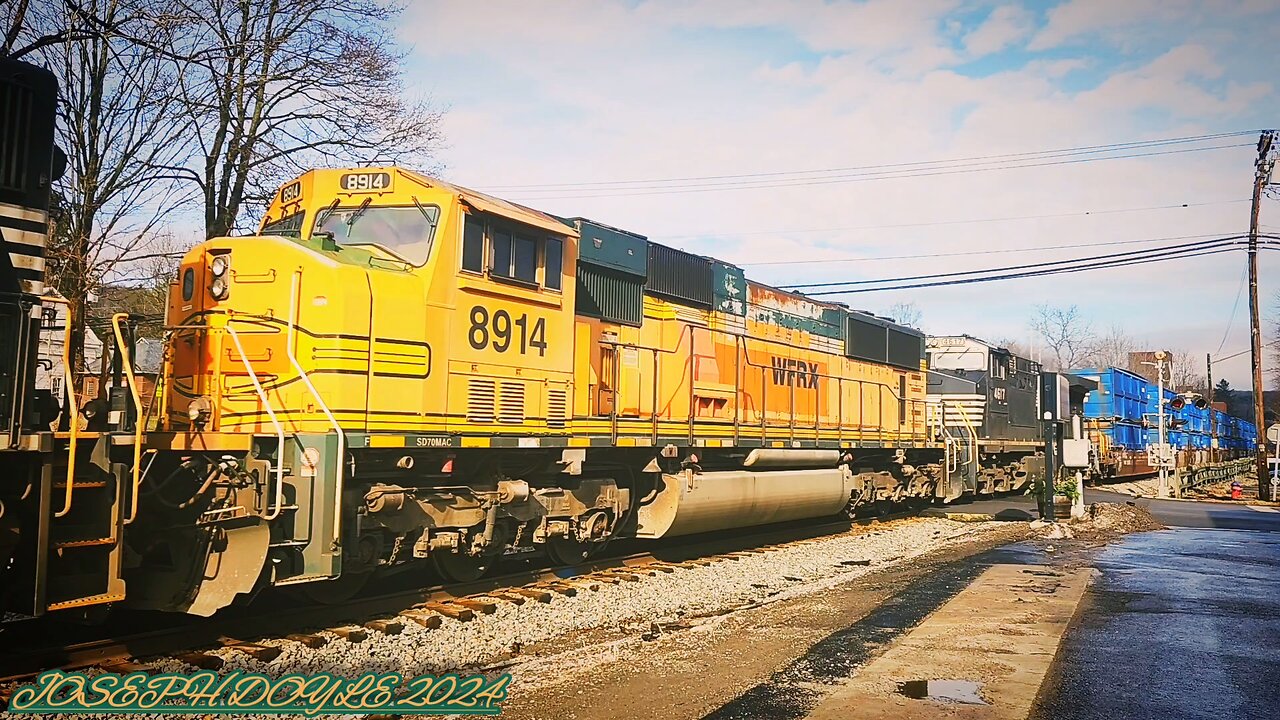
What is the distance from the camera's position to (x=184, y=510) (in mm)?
7262

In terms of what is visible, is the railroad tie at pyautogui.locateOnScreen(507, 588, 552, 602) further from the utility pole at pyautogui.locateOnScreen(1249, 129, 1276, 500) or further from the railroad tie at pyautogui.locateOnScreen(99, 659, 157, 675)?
the utility pole at pyautogui.locateOnScreen(1249, 129, 1276, 500)

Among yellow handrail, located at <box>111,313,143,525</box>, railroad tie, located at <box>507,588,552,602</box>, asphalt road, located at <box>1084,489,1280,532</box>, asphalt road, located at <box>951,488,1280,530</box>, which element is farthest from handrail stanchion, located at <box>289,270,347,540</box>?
asphalt road, located at <box>1084,489,1280,532</box>

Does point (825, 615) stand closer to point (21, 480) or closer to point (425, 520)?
point (425, 520)

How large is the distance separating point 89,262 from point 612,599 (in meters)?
10.5

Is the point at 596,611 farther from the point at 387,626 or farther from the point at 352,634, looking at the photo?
the point at 352,634

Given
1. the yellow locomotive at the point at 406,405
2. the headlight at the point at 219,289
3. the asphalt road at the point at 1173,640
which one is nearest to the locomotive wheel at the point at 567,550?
the yellow locomotive at the point at 406,405

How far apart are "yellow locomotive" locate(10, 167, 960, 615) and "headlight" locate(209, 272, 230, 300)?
2 centimetres

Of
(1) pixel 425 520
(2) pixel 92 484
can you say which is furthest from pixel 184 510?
(1) pixel 425 520

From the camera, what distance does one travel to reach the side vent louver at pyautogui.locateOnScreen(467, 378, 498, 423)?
9.36 m

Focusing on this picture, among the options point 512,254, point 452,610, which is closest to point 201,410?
point 452,610

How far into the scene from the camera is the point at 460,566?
33.8ft

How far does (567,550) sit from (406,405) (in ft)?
12.2

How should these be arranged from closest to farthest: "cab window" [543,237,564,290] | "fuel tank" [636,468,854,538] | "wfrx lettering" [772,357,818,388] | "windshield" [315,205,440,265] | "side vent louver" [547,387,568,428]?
"windshield" [315,205,440,265]
"cab window" [543,237,564,290]
"side vent louver" [547,387,568,428]
"fuel tank" [636,468,854,538]
"wfrx lettering" [772,357,818,388]

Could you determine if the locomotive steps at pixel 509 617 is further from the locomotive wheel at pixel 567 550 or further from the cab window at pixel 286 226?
the cab window at pixel 286 226
